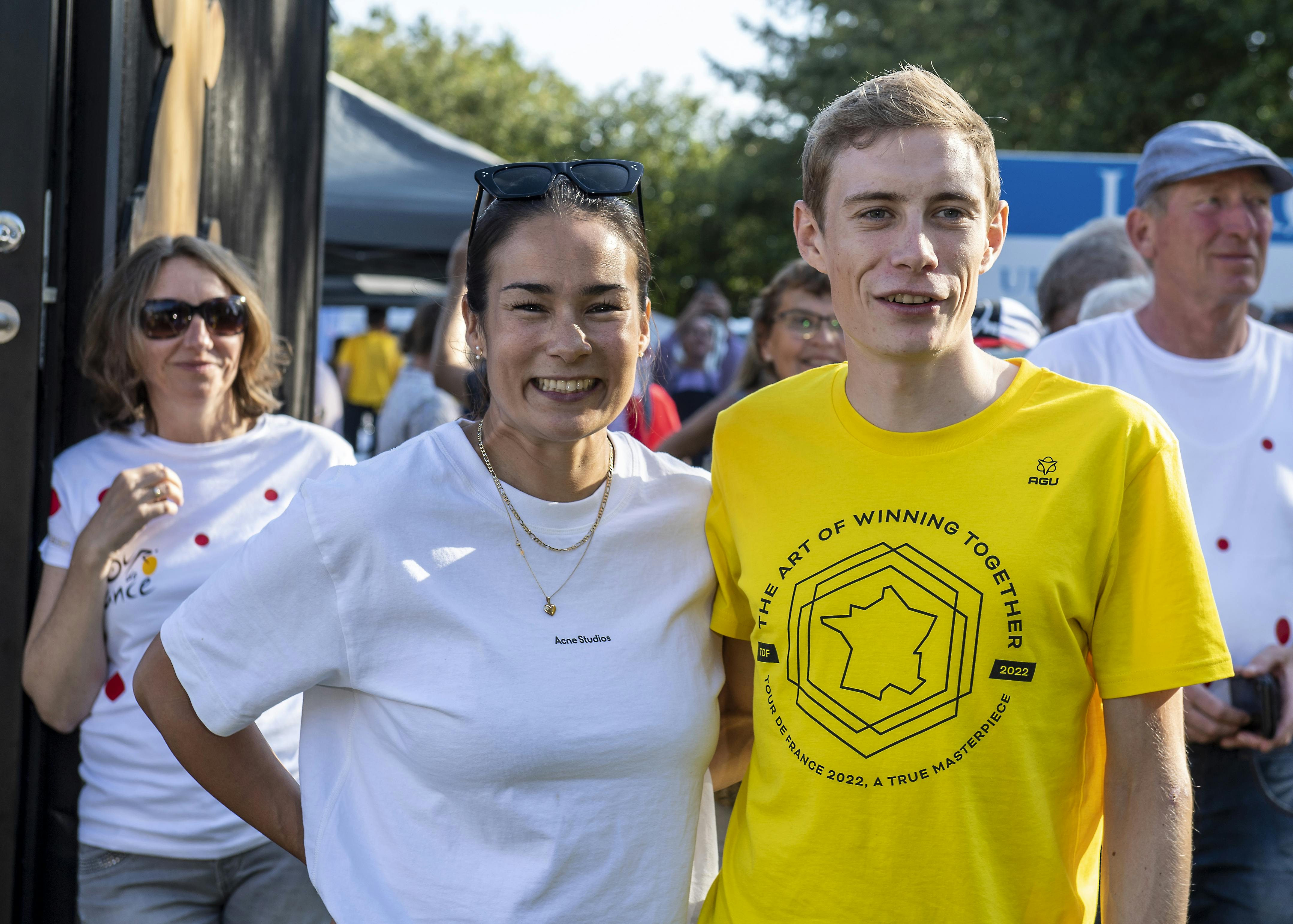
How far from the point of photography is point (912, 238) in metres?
1.85

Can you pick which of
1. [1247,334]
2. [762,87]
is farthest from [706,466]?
[762,87]

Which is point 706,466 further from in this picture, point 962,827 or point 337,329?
point 337,329

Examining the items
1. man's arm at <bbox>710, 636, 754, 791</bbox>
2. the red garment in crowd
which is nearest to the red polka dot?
man's arm at <bbox>710, 636, 754, 791</bbox>

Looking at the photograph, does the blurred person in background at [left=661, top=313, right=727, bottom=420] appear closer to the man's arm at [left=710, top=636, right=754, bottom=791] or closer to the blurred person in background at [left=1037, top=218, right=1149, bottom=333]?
the blurred person in background at [left=1037, top=218, right=1149, bottom=333]

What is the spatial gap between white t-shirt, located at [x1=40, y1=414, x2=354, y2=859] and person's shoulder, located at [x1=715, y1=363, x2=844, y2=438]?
1.17 meters

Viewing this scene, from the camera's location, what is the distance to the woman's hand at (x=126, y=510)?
2.47 metres

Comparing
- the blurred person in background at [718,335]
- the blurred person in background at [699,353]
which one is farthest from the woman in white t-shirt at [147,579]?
the blurred person in background at [718,335]

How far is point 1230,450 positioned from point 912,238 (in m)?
1.49

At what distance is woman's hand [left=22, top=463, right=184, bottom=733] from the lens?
247 cm

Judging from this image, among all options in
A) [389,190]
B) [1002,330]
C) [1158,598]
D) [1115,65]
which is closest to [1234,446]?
[1002,330]

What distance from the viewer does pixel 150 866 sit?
251 cm

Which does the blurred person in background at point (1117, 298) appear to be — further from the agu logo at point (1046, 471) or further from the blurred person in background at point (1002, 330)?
the agu logo at point (1046, 471)

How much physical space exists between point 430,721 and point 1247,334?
2.41 metres

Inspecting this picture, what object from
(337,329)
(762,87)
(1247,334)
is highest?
(762,87)
